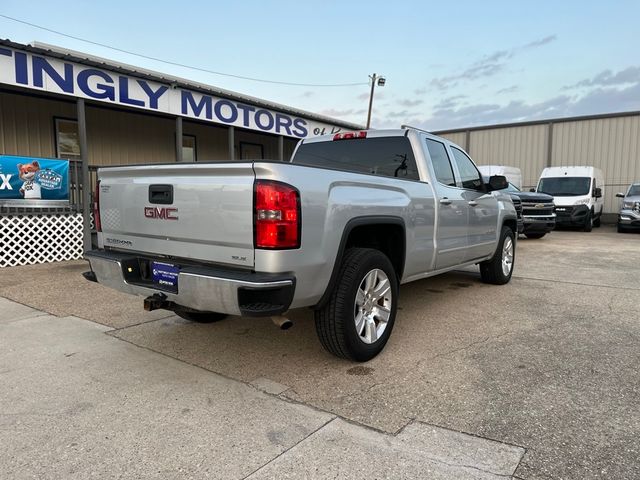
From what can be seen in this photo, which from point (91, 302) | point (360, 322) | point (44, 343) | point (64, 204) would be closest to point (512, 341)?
point (360, 322)

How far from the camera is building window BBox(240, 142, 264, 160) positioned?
15.9m

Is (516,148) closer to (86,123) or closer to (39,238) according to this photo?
(86,123)

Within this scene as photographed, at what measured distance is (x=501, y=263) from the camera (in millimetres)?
6770

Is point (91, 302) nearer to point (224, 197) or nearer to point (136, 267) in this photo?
point (136, 267)

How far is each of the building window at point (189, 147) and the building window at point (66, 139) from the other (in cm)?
308

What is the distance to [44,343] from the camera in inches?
172

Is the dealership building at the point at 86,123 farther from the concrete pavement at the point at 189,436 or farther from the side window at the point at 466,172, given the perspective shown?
the side window at the point at 466,172

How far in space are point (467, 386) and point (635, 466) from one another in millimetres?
1122

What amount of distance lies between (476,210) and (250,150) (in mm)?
11755

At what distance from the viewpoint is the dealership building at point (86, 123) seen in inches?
331

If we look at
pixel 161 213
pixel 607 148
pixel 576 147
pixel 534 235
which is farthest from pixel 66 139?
pixel 607 148

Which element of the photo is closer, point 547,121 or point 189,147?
point 189,147

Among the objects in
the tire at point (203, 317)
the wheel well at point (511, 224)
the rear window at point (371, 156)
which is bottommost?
the tire at point (203, 317)

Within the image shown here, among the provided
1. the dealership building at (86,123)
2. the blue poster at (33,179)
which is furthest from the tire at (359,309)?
the blue poster at (33,179)
